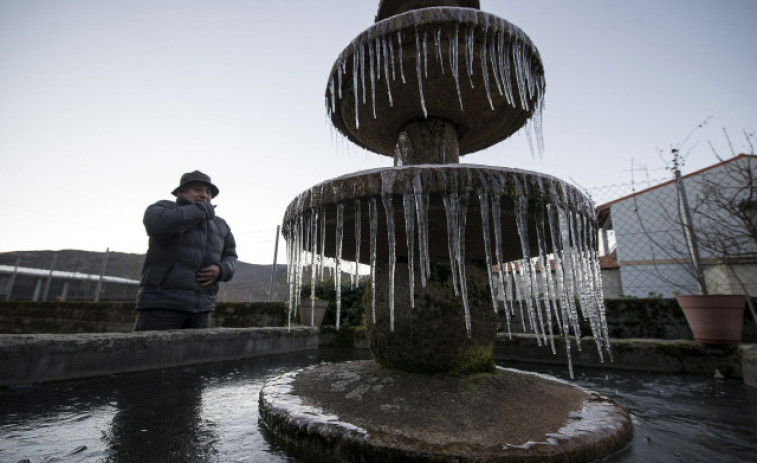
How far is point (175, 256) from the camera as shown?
312 centimetres

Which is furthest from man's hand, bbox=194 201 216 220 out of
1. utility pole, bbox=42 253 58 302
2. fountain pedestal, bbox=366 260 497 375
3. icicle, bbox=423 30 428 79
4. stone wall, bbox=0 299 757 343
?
utility pole, bbox=42 253 58 302

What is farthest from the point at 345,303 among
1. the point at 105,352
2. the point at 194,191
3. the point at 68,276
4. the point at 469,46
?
the point at 68,276

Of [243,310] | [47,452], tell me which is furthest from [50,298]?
[47,452]

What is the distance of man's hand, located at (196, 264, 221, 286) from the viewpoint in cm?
329

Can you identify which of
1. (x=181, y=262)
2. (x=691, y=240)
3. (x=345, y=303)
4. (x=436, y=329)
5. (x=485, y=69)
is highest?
(x=485, y=69)

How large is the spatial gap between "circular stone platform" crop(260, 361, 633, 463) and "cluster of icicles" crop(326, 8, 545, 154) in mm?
1904

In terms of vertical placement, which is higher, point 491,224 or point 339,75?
point 339,75

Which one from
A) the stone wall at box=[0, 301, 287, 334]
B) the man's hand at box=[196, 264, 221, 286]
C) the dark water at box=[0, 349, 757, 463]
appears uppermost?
the man's hand at box=[196, 264, 221, 286]

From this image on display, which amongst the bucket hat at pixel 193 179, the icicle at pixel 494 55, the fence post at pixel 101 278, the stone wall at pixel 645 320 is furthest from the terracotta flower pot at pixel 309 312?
the fence post at pixel 101 278

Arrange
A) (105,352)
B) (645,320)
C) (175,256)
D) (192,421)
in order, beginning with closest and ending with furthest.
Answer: (192,421), (105,352), (175,256), (645,320)

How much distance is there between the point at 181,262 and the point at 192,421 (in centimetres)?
174

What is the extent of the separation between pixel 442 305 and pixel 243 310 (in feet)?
21.0

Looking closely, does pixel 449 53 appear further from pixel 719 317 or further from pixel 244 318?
pixel 244 318

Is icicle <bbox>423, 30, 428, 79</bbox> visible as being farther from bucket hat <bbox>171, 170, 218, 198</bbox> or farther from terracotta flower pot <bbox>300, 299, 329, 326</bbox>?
terracotta flower pot <bbox>300, 299, 329, 326</bbox>
